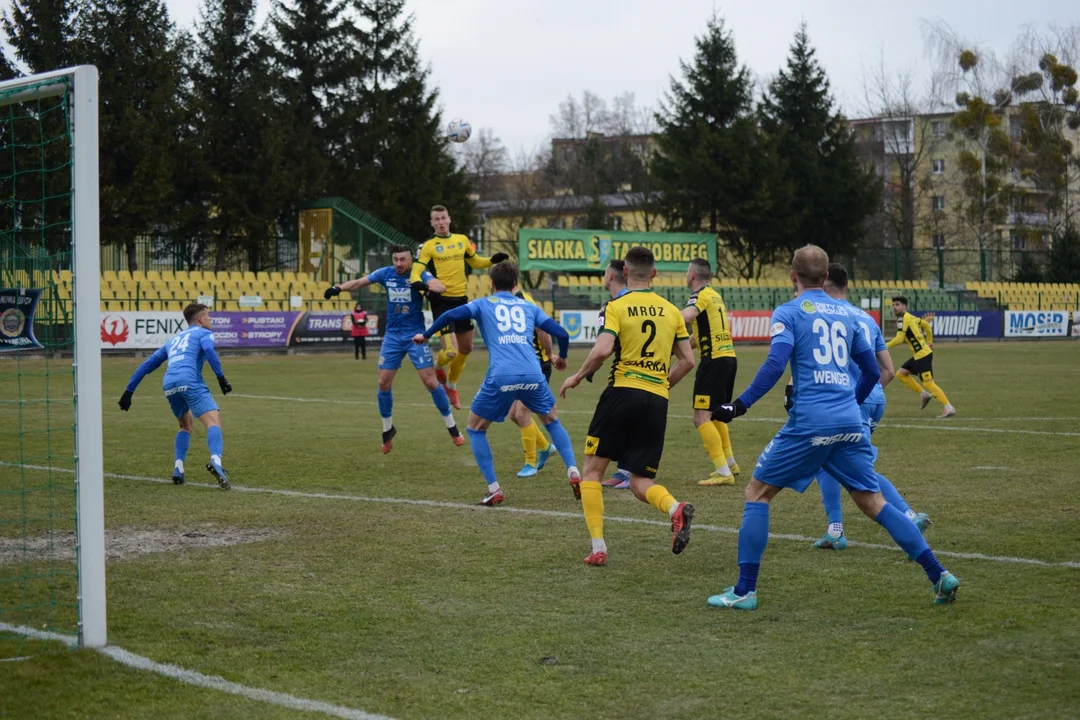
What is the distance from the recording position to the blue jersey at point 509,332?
31.7ft

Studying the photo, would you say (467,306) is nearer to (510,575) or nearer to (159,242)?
(510,575)

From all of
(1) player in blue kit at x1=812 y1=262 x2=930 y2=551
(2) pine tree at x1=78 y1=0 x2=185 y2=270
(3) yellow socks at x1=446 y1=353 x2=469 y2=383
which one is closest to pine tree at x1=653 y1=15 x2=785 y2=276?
(2) pine tree at x1=78 y1=0 x2=185 y2=270

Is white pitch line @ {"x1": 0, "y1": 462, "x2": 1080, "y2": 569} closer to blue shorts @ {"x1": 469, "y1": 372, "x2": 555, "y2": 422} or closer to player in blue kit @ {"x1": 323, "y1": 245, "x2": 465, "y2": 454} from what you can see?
blue shorts @ {"x1": 469, "y1": 372, "x2": 555, "y2": 422}

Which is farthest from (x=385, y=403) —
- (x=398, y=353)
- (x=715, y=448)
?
(x=715, y=448)

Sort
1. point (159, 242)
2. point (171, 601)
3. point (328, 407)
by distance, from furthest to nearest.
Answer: point (159, 242) → point (328, 407) → point (171, 601)

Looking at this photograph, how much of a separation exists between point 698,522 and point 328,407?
12165 millimetres

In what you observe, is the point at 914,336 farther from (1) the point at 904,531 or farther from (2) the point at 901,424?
(1) the point at 904,531

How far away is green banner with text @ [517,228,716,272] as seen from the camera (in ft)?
164

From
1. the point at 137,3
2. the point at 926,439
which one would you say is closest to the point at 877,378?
the point at 926,439

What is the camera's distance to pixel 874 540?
8.35 m

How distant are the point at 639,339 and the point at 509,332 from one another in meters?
2.41

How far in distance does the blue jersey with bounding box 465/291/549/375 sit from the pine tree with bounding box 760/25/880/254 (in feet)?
188

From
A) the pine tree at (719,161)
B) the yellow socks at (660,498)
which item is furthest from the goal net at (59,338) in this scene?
the pine tree at (719,161)

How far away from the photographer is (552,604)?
6.57 meters
